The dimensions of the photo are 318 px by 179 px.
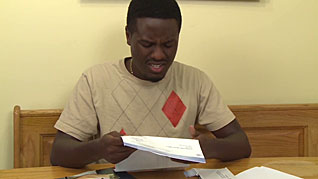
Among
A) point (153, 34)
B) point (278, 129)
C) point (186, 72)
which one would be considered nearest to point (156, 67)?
point (153, 34)

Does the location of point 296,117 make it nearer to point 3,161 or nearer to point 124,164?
point 124,164

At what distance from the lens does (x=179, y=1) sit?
6.38 feet

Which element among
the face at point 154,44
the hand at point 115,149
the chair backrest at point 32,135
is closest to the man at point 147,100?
the face at point 154,44

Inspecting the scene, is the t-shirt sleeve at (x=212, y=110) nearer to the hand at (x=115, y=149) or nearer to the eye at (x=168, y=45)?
the eye at (x=168, y=45)

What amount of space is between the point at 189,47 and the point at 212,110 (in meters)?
0.46

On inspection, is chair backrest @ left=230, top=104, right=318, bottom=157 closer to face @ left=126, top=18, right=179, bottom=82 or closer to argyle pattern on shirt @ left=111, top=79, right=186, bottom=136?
argyle pattern on shirt @ left=111, top=79, right=186, bottom=136

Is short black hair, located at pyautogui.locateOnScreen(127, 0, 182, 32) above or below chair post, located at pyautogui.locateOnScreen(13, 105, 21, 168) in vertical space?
above

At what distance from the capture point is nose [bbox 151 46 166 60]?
1.47m

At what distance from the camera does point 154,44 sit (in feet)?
4.85

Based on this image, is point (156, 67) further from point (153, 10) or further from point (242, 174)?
point (242, 174)

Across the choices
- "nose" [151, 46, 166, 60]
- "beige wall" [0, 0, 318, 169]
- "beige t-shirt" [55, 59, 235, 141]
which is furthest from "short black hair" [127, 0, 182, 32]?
"beige wall" [0, 0, 318, 169]

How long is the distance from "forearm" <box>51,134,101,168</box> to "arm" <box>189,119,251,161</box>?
1.05 ft

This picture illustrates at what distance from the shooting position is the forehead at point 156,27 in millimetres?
1451

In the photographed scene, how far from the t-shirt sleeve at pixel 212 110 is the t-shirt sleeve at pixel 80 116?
431mm
